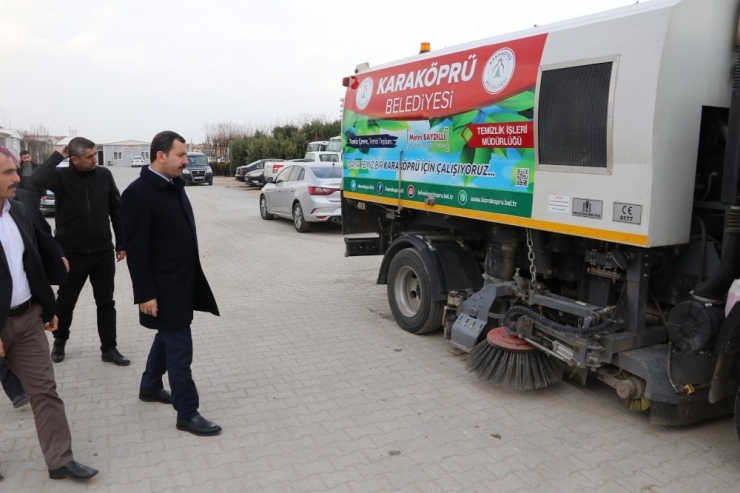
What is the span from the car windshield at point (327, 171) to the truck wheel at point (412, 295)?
8.03 m

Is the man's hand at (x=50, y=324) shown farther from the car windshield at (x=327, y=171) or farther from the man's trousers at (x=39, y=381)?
the car windshield at (x=327, y=171)

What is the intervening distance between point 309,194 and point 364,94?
24.0 ft

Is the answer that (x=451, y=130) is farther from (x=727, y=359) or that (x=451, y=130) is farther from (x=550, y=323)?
(x=727, y=359)

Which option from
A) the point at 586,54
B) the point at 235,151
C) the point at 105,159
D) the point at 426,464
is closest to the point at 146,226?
the point at 426,464

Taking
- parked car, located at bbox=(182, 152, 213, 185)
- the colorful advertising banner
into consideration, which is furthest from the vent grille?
parked car, located at bbox=(182, 152, 213, 185)

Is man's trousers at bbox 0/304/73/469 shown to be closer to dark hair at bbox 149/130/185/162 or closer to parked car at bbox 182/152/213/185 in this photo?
dark hair at bbox 149/130/185/162

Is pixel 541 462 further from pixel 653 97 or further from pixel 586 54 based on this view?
pixel 586 54

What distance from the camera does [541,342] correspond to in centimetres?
479

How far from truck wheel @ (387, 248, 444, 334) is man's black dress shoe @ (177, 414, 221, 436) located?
264 centimetres

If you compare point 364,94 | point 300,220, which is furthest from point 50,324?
point 300,220

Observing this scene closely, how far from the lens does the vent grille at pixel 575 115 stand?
414cm

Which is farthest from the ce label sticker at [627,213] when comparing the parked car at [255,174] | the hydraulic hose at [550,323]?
the parked car at [255,174]

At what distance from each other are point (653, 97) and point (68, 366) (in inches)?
205

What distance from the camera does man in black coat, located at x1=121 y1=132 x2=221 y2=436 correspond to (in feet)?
12.8
